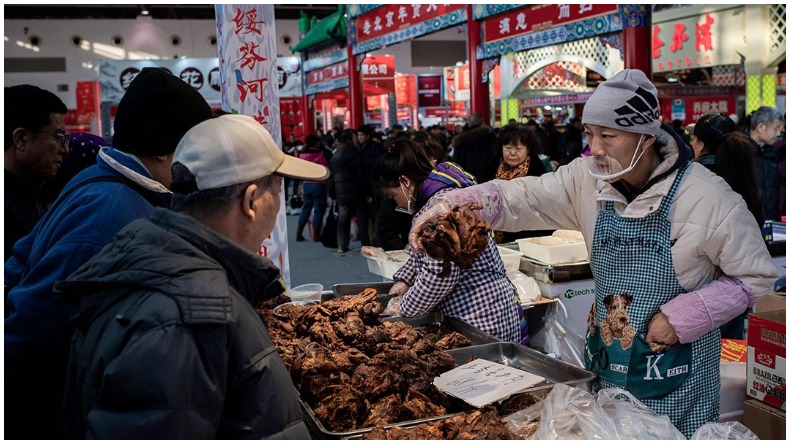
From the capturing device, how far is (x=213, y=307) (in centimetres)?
120

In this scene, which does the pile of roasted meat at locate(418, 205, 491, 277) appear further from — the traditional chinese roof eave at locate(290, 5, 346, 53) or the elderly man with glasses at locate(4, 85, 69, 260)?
the traditional chinese roof eave at locate(290, 5, 346, 53)

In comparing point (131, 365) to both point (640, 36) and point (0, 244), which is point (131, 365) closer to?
point (0, 244)

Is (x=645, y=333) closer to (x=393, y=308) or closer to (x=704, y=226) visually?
(x=704, y=226)

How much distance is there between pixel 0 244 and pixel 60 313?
0.42m

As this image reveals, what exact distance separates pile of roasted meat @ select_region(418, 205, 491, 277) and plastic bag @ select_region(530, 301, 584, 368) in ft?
6.45

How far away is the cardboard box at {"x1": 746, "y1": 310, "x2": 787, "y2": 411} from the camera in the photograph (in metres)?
2.44

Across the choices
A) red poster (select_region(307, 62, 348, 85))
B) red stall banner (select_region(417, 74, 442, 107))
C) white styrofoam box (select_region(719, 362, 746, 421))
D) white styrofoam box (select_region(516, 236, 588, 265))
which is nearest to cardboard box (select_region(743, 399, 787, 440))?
white styrofoam box (select_region(719, 362, 746, 421))

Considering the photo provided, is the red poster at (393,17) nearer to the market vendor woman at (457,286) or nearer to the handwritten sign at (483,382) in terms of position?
the market vendor woman at (457,286)

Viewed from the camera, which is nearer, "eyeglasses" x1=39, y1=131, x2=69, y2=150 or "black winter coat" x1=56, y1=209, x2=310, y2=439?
"black winter coat" x1=56, y1=209, x2=310, y2=439

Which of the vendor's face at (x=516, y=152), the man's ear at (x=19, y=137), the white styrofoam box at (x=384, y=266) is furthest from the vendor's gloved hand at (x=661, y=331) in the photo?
the vendor's face at (x=516, y=152)

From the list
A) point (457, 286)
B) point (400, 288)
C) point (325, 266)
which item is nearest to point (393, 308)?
point (400, 288)

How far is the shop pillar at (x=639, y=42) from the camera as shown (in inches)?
281

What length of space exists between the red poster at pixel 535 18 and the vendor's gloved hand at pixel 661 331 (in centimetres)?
590

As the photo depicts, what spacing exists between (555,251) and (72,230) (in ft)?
10.0
